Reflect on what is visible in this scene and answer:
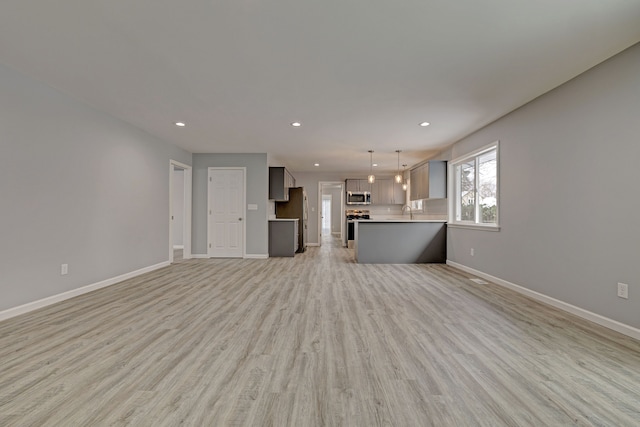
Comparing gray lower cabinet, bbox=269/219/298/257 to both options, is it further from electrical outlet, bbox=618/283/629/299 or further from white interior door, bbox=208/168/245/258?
electrical outlet, bbox=618/283/629/299

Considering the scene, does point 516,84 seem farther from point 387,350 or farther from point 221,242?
point 221,242

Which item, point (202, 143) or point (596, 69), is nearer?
point (596, 69)

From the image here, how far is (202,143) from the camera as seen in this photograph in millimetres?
5750

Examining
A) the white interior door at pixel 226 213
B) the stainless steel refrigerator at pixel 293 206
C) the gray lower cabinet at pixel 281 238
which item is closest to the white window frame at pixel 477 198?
the gray lower cabinet at pixel 281 238

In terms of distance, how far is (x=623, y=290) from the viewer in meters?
2.46

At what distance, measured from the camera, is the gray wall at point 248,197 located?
261 inches

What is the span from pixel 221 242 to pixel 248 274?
216 centimetres

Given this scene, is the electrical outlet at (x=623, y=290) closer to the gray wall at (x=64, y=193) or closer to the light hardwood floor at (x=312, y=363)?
the light hardwood floor at (x=312, y=363)

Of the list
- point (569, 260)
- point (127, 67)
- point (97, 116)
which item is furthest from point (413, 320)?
point (97, 116)

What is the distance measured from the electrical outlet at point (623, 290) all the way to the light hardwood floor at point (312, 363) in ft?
1.12

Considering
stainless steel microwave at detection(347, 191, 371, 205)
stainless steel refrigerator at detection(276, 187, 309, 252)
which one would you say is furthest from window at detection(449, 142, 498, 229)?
stainless steel refrigerator at detection(276, 187, 309, 252)

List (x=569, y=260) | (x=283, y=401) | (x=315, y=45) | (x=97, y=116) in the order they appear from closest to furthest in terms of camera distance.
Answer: (x=283, y=401)
(x=315, y=45)
(x=569, y=260)
(x=97, y=116)

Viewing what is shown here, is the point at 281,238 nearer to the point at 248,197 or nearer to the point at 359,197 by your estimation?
the point at 248,197

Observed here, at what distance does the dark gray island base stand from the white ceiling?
255cm
